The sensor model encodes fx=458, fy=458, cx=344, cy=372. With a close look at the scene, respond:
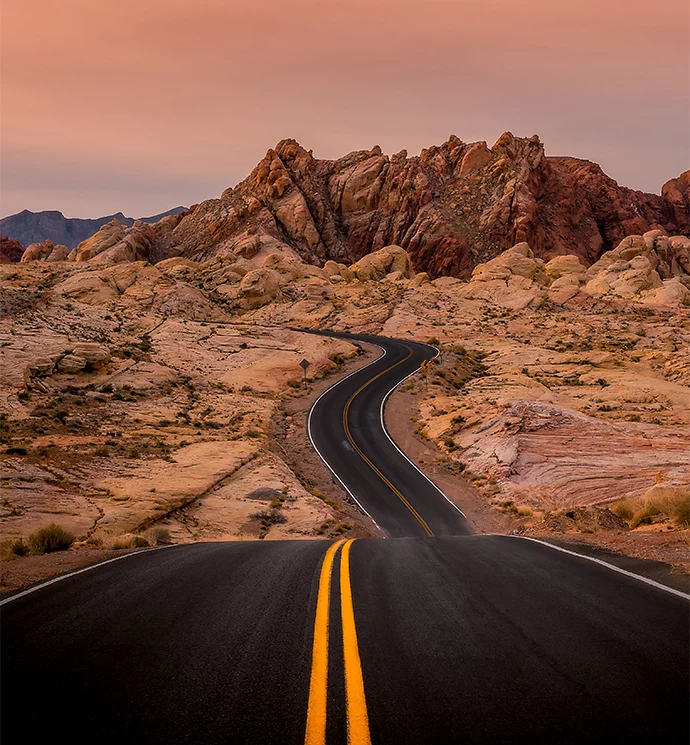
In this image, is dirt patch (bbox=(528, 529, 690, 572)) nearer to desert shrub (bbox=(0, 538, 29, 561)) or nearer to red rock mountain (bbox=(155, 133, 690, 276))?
desert shrub (bbox=(0, 538, 29, 561))

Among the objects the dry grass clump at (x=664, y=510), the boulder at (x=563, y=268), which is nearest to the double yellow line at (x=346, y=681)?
the dry grass clump at (x=664, y=510)

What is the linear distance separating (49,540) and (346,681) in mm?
9780

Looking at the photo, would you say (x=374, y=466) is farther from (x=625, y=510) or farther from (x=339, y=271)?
(x=339, y=271)

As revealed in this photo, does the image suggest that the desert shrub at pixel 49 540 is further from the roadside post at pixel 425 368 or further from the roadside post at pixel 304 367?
the roadside post at pixel 425 368

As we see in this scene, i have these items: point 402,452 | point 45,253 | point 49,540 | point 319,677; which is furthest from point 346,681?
point 45,253

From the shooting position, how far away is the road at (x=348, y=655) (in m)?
3.18

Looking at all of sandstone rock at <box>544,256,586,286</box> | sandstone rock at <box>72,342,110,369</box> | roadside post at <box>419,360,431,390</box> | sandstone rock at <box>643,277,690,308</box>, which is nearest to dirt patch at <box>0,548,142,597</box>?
sandstone rock at <box>72,342,110,369</box>

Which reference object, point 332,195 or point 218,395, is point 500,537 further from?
point 332,195

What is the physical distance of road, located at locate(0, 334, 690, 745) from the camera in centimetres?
318

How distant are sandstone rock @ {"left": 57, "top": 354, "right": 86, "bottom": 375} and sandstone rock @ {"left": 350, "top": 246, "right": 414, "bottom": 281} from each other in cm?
7973

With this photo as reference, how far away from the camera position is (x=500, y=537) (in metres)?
11.3

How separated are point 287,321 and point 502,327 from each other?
34911mm

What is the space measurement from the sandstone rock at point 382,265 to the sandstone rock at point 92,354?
7770 centimetres

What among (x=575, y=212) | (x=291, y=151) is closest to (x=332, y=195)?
(x=291, y=151)
